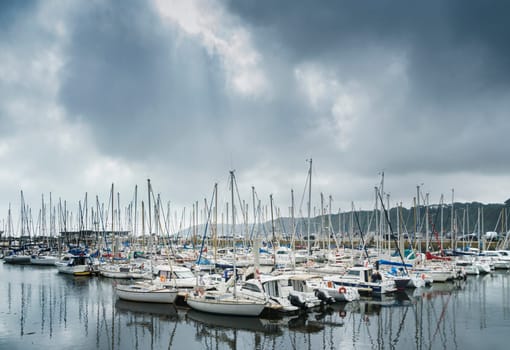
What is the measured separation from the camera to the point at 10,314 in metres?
30.5

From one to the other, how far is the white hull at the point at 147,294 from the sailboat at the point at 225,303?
2302mm

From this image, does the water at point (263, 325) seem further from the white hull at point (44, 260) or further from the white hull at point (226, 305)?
the white hull at point (44, 260)

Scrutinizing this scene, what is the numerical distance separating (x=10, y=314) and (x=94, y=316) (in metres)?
6.31

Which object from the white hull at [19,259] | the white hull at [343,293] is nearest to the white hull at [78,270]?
the white hull at [19,259]

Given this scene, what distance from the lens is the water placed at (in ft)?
73.5

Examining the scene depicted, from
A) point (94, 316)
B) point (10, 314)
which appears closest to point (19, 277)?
point (10, 314)

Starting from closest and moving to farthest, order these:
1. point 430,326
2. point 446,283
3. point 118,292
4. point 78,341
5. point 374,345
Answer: point 374,345 → point 78,341 → point 430,326 → point 118,292 → point 446,283

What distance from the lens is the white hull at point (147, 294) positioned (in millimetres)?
32375

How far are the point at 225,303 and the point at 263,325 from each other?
3348 mm

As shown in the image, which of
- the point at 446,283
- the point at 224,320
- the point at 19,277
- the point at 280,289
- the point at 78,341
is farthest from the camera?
the point at 19,277

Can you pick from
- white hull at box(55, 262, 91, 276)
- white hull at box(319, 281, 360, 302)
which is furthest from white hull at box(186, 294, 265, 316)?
white hull at box(55, 262, 91, 276)

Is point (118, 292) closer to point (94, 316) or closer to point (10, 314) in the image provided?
point (94, 316)

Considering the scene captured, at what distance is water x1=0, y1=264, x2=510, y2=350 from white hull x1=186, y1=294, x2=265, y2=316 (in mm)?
485

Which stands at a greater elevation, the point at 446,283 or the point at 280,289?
the point at 280,289
